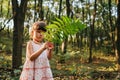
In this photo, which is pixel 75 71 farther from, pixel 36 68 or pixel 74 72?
pixel 36 68

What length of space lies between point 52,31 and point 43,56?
511 millimetres

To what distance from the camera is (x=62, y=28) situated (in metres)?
4.50

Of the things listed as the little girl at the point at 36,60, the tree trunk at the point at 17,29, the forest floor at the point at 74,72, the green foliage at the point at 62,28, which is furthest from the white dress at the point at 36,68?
the tree trunk at the point at 17,29

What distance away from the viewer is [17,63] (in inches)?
506

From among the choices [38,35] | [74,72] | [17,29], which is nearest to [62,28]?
[38,35]

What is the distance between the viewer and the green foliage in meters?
4.36

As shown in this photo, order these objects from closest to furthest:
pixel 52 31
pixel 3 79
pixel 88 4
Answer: pixel 52 31, pixel 3 79, pixel 88 4

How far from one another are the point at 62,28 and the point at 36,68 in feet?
2.76

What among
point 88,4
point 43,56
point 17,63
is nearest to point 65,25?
point 43,56

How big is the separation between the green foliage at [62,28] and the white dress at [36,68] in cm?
34

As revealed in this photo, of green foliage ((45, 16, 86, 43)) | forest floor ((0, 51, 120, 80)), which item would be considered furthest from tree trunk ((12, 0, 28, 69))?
green foliage ((45, 16, 86, 43))

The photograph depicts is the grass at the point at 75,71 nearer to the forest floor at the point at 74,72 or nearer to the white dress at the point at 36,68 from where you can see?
the forest floor at the point at 74,72

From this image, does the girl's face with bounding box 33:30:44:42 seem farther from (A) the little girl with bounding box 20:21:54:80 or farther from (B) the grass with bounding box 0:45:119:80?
(B) the grass with bounding box 0:45:119:80

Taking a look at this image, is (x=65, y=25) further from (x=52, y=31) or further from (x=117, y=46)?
(x=117, y=46)
